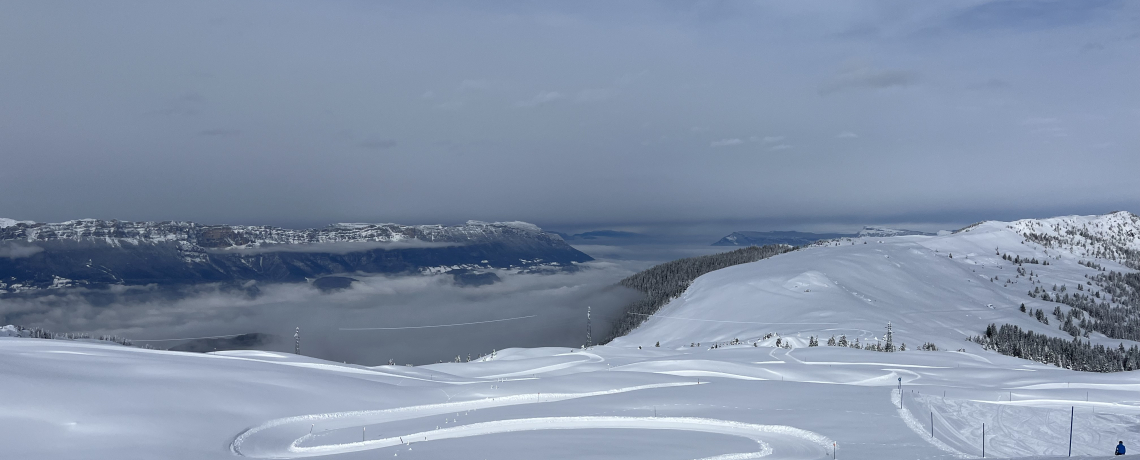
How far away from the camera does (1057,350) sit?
109312mm

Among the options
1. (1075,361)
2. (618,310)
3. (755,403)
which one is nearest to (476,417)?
(755,403)

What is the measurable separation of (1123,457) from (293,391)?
35819 millimetres

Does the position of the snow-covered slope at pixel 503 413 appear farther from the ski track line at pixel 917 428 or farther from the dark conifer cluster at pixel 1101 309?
the dark conifer cluster at pixel 1101 309

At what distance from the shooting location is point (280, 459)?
85.6 ft

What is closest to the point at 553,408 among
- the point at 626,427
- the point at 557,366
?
the point at 626,427

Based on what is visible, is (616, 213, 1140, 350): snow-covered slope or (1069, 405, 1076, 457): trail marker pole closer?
(1069, 405, 1076, 457): trail marker pole

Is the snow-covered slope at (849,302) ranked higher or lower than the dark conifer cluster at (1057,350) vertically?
higher

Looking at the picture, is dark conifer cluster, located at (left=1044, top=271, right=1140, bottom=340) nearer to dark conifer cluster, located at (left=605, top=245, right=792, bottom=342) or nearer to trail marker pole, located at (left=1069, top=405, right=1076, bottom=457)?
dark conifer cluster, located at (left=605, top=245, right=792, bottom=342)

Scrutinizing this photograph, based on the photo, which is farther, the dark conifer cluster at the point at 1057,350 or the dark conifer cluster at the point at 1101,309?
the dark conifer cluster at the point at 1101,309

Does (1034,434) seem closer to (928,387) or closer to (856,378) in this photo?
(928,387)

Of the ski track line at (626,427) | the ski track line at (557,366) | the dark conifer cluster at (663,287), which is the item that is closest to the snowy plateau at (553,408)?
the ski track line at (626,427)

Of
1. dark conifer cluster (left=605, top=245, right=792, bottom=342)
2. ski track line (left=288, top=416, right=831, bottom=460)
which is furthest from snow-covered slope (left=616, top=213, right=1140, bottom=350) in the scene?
ski track line (left=288, top=416, right=831, bottom=460)

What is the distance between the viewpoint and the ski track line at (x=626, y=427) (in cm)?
2799

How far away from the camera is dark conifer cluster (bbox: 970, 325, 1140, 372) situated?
325 feet
